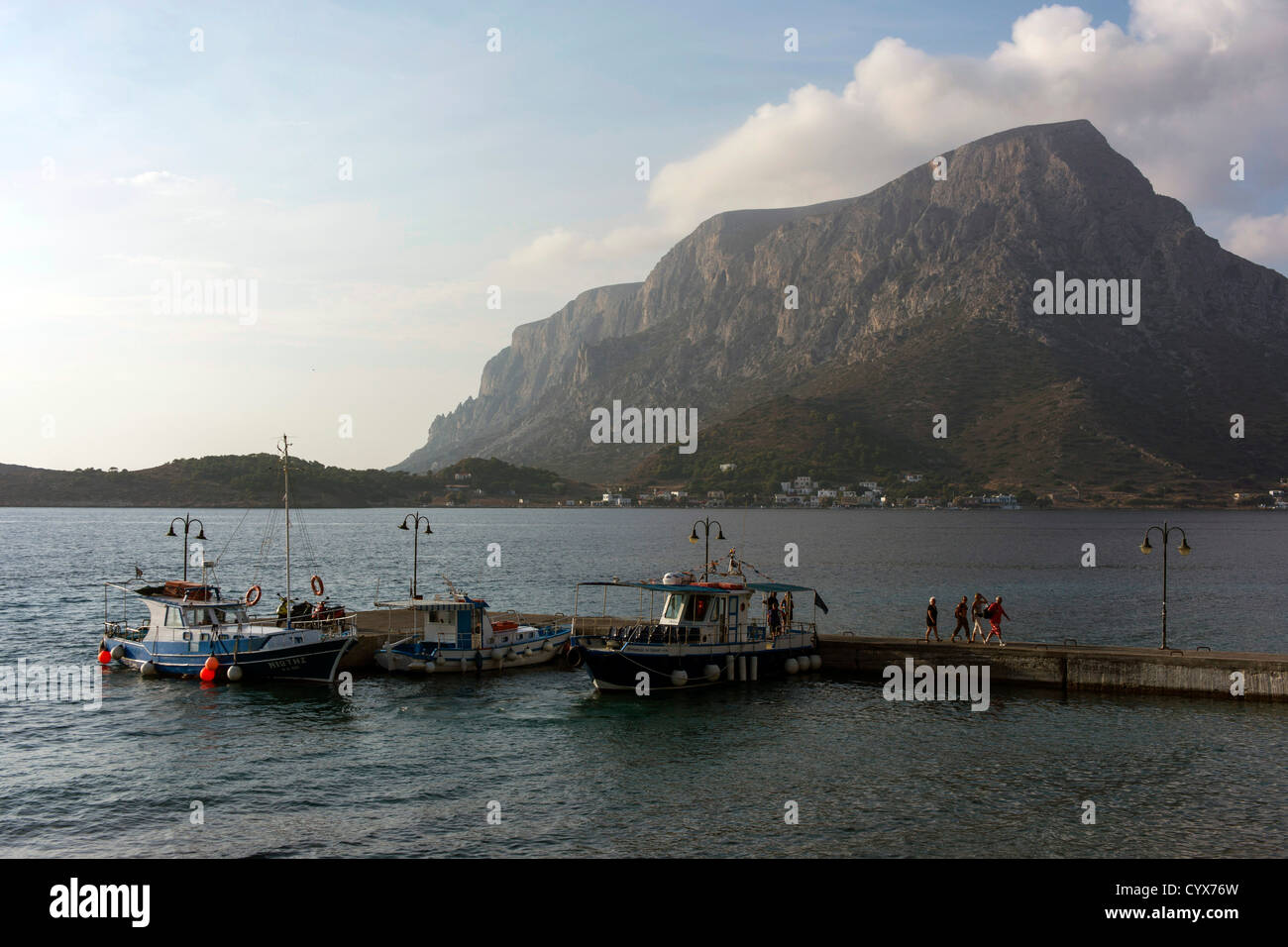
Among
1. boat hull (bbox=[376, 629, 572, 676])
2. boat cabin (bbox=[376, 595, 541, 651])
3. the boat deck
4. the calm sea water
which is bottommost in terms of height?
the calm sea water

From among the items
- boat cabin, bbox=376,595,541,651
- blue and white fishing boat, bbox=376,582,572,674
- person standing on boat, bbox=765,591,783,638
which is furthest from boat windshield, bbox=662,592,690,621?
boat cabin, bbox=376,595,541,651

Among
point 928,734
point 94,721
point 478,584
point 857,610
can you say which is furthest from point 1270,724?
point 478,584

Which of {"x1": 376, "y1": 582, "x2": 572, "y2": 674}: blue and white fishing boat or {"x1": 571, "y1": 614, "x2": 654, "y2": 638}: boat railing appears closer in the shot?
{"x1": 376, "y1": 582, "x2": 572, "y2": 674}: blue and white fishing boat

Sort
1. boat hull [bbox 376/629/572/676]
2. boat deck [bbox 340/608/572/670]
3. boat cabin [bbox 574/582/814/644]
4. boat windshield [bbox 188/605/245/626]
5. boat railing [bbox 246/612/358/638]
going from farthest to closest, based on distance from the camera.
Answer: boat deck [bbox 340/608/572/670], boat hull [bbox 376/629/572/676], boat railing [bbox 246/612/358/638], boat windshield [bbox 188/605/245/626], boat cabin [bbox 574/582/814/644]

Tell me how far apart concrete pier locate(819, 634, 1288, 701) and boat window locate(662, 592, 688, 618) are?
8048 mm

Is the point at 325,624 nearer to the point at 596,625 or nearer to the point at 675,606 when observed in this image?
the point at 596,625

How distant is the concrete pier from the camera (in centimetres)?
3369

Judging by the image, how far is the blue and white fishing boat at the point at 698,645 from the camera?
37500mm

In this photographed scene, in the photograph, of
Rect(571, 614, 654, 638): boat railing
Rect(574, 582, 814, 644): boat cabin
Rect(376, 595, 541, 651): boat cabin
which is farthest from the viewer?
Rect(571, 614, 654, 638): boat railing

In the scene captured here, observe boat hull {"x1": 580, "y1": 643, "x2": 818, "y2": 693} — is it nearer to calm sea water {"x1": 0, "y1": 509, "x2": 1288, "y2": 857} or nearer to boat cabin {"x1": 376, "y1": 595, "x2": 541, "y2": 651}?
calm sea water {"x1": 0, "y1": 509, "x2": 1288, "y2": 857}

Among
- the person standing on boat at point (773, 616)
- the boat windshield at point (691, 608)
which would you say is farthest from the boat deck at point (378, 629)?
the person standing on boat at point (773, 616)

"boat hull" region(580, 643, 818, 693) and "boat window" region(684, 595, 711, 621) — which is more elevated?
"boat window" region(684, 595, 711, 621)

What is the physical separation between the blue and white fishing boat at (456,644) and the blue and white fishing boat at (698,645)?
2815 mm
